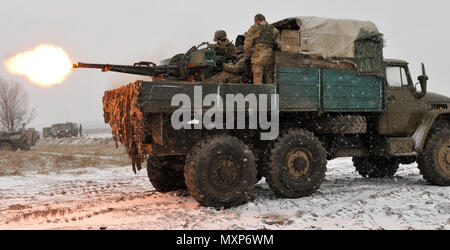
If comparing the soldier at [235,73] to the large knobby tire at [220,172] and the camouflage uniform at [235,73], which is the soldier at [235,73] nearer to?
the camouflage uniform at [235,73]

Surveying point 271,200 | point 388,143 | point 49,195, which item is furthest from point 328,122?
point 49,195

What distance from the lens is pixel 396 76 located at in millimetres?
8766

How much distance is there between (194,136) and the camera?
684 centimetres

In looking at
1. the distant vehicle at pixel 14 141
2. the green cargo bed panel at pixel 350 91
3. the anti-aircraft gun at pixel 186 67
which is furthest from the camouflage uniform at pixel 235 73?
the distant vehicle at pixel 14 141

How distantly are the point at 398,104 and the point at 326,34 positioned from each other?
7.42ft

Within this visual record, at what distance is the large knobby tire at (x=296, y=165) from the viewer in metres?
7.13

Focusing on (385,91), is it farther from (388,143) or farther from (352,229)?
(352,229)

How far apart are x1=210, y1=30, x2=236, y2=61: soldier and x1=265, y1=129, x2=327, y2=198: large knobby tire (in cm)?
234

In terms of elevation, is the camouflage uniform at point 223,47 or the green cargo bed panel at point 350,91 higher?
the camouflage uniform at point 223,47

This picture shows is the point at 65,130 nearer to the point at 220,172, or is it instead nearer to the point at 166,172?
the point at 166,172

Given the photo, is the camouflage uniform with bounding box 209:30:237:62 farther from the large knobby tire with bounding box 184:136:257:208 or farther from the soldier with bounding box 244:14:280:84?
the large knobby tire with bounding box 184:136:257:208

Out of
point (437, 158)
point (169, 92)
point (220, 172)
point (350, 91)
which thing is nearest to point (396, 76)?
point (350, 91)

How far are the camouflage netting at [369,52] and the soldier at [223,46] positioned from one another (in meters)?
2.47

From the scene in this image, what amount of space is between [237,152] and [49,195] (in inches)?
172
